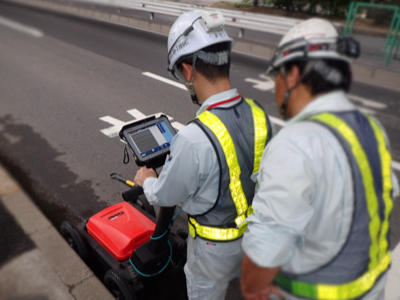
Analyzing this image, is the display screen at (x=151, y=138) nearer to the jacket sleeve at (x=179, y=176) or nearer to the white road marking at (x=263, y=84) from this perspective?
the jacket sleeve at (x=179, y=176)

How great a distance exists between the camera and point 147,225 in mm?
2779

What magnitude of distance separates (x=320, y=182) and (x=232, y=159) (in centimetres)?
61

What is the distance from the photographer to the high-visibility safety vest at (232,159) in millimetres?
1699

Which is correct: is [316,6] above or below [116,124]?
above

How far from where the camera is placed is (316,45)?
→ 1180 millimetres

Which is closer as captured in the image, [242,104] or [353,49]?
[353,49]

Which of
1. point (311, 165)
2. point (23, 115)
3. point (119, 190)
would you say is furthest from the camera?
point (23, 115)

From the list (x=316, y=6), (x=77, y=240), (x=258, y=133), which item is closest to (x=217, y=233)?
(x=258, y=133)

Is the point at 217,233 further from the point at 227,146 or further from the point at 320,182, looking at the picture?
the point at 320,182

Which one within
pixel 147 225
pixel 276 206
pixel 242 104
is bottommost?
pixel 147 225

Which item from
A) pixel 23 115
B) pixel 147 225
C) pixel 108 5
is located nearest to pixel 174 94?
pixel 23 115

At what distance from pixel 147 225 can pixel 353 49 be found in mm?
2115

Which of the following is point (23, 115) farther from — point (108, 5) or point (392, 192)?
point (108, 5)

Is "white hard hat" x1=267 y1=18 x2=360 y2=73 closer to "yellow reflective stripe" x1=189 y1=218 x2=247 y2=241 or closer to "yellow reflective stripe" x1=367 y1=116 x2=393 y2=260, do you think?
"yellow reflective stripe" x1=367 y1=116 x2=393 y2=260
